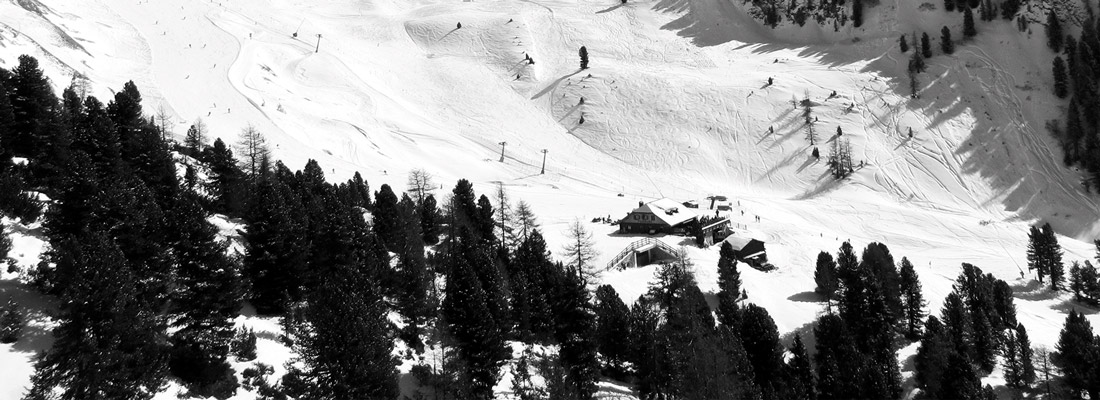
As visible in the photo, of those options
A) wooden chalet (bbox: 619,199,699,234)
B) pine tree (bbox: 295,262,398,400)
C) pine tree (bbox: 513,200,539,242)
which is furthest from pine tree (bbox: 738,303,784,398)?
wooden chalet (bbox: 619,199,699,234)

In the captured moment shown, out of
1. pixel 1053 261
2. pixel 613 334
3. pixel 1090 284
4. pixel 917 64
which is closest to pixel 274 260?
pixel 613 334

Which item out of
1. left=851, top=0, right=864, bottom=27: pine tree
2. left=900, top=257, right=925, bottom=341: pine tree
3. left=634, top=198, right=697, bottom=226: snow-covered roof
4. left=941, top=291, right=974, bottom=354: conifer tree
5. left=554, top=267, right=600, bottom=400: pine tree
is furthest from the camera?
left=851, top=0, right=864, bottom=27: pine tree

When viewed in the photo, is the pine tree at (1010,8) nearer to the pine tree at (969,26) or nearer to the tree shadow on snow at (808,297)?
the pine tree at (969,26)

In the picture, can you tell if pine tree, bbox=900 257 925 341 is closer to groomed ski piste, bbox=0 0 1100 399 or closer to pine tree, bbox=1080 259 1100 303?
groomed ski piste, bbox=0 0 1100 399

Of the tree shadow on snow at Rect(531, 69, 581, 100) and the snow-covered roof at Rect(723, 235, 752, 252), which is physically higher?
the tree shadow on snow at Rect(531, 69, 581, 100)

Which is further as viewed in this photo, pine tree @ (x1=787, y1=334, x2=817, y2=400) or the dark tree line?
the dark tree line

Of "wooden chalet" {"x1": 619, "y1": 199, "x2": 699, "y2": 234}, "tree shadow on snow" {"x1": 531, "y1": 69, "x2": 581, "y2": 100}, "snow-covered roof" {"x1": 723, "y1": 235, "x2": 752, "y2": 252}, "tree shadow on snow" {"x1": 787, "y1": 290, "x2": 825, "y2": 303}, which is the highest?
"tree shadow on snow" {"x1": 531, "y1": 69, "x2": 581, "y2": 100}

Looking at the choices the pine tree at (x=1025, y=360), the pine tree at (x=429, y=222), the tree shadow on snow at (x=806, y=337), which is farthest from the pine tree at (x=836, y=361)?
the pine tree at (x=429, y=222)

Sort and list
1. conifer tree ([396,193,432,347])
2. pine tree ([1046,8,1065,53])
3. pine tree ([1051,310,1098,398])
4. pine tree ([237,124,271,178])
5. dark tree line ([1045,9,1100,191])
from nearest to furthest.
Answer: conifer tree ([396,193,432,347]) < pine tree ([1051,310,1098,398]) < pine tree ([237,124,271,178]) < dark tree line ([1045,9,1100,191]) < pine tree ([1046,8,1065,53])
